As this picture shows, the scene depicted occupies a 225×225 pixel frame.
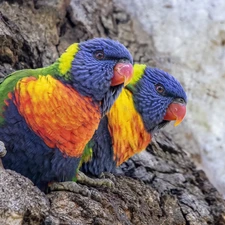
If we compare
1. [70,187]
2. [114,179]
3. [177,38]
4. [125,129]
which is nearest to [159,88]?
[125,129]

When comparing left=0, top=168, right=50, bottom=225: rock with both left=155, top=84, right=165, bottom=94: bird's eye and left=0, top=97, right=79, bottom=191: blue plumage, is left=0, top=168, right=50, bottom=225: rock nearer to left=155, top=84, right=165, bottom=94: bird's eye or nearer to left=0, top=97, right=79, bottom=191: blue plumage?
left=0, top=97, right=79, bottom=191: blue plumage

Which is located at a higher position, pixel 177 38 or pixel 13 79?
pixel 13 79

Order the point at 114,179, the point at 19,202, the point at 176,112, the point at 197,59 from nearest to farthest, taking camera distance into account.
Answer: the point at 19,202 < the point at 114,179 < the point at 176,112 < the point at 197,59

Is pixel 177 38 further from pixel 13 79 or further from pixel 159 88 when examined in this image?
pixel 13 79

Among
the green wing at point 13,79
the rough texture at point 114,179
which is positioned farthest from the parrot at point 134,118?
the green wing at point 13,79

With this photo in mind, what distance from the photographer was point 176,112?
10.6 feet

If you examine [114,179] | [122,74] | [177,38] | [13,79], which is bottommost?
[114,179]

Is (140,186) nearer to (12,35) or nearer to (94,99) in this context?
(94,99)

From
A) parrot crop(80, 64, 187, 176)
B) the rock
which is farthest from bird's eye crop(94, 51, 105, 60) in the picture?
the rock

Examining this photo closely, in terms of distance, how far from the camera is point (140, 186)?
9.78 ft

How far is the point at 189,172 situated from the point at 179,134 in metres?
0.51

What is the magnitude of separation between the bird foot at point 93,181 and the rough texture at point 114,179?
4 centimetres

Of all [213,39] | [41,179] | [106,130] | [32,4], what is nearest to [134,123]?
[106,130]

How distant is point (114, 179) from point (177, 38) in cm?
176
